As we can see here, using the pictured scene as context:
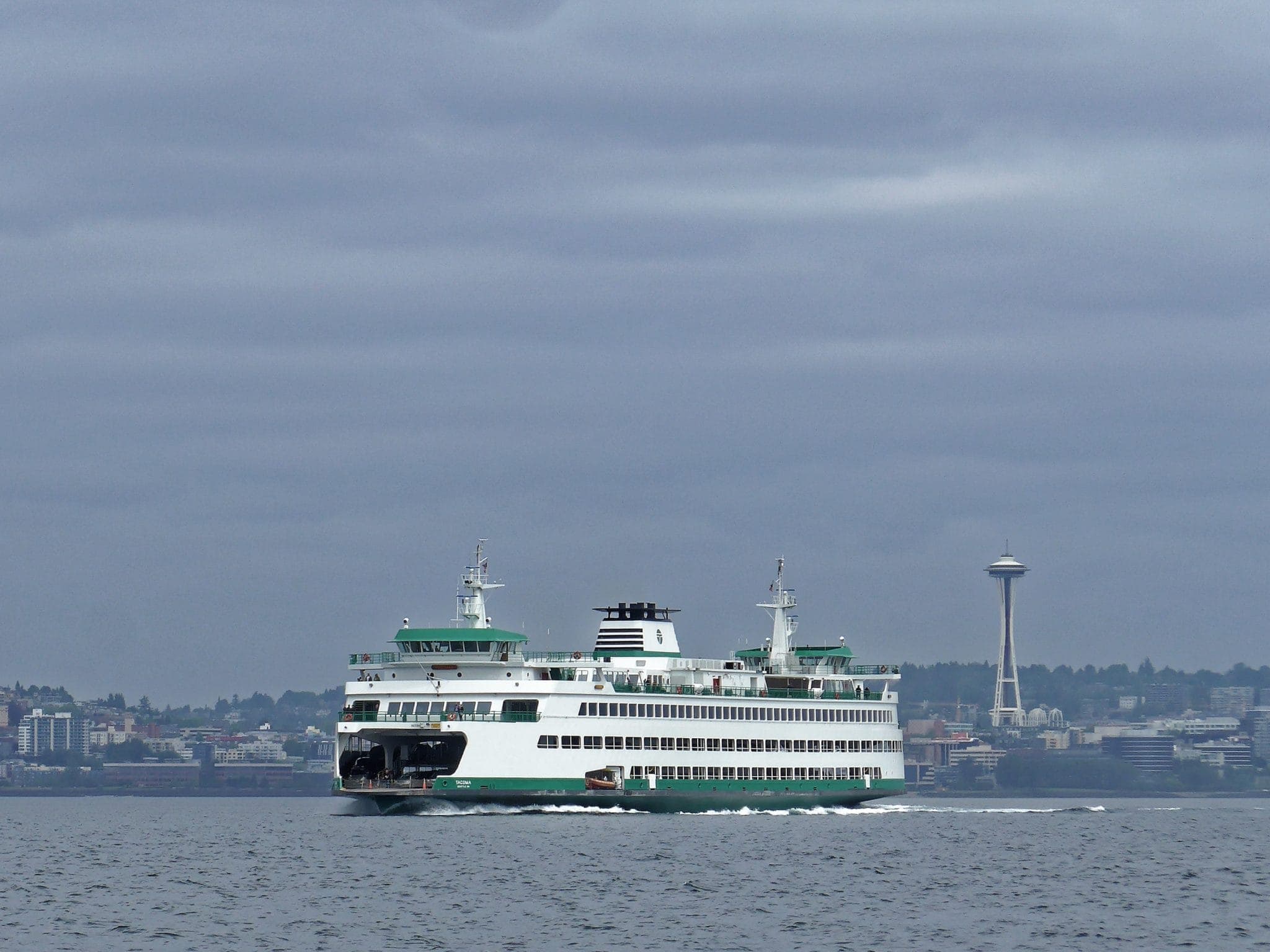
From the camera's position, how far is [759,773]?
336 feet

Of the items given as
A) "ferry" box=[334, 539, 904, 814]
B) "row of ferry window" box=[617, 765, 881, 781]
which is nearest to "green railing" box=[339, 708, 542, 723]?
"ferry" box=[334, 539, 904, 814]

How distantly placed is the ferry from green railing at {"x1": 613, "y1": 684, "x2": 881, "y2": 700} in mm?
93

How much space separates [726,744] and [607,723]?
29.9 ft

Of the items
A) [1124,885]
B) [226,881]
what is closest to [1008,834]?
[1124,885]

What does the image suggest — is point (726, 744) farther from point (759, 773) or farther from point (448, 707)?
point (448, 707)

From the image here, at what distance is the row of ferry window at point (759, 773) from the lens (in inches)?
3802

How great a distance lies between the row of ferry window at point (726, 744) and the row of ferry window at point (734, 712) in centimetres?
99

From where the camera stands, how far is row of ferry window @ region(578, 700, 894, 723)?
93.2 metres

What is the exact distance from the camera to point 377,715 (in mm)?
89500

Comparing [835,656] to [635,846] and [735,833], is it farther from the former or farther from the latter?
[635,846]

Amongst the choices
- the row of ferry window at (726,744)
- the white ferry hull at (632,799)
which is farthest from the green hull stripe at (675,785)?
the row of ferry window at (726,744)

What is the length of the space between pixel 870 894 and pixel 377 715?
3153 centimetres

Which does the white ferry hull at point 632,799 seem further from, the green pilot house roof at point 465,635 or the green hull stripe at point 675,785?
the green pilot house roof at point 465,635

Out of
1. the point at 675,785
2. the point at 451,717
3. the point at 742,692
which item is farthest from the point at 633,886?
the point at 742,692
